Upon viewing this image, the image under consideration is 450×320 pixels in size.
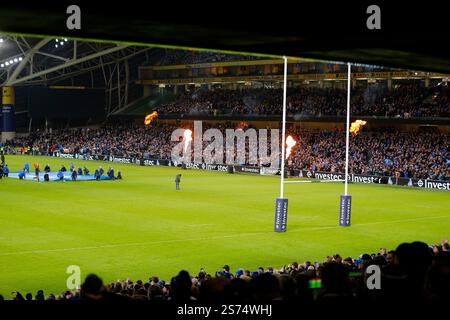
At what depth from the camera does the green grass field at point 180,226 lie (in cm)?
2355

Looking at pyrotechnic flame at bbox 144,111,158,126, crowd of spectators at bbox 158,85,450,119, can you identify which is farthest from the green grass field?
pyrotechnic flame at bbox 144,111,158,126

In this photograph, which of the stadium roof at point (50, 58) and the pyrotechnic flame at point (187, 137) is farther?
the stadium roof at point (50, 58)

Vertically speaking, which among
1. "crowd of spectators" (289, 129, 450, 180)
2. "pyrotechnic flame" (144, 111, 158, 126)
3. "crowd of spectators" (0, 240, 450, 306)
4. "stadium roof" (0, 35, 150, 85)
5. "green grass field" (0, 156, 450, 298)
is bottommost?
"green grass field" (0, 156, 450, 298)

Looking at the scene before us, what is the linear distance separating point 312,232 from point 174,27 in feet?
70.8

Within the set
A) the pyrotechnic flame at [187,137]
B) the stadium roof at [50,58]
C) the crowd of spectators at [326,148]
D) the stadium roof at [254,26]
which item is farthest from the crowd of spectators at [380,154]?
the stadium roof at [254,26]

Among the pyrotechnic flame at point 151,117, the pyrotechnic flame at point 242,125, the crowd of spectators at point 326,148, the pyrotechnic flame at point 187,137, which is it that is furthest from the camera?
the pyrotechnic flame at point 151,117

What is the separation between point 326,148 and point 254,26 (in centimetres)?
5748

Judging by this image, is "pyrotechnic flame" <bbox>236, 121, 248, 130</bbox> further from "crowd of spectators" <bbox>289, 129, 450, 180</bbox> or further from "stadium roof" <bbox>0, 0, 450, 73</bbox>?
"stadium roof" <bbox>0, 0, 450, 73</bbox>

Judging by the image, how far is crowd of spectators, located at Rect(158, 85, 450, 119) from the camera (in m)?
65.6

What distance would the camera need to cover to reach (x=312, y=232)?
30688 millimetres

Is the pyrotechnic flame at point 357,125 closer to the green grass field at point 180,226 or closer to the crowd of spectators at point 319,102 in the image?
the crowd of spectators at point 319,102

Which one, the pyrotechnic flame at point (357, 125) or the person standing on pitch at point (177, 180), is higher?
the pyrotechnic flame at point (357, 125)

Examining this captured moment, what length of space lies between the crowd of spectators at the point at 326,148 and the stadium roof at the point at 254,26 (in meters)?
41.6

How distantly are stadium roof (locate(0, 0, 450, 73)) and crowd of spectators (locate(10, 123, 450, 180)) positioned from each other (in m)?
41.6
